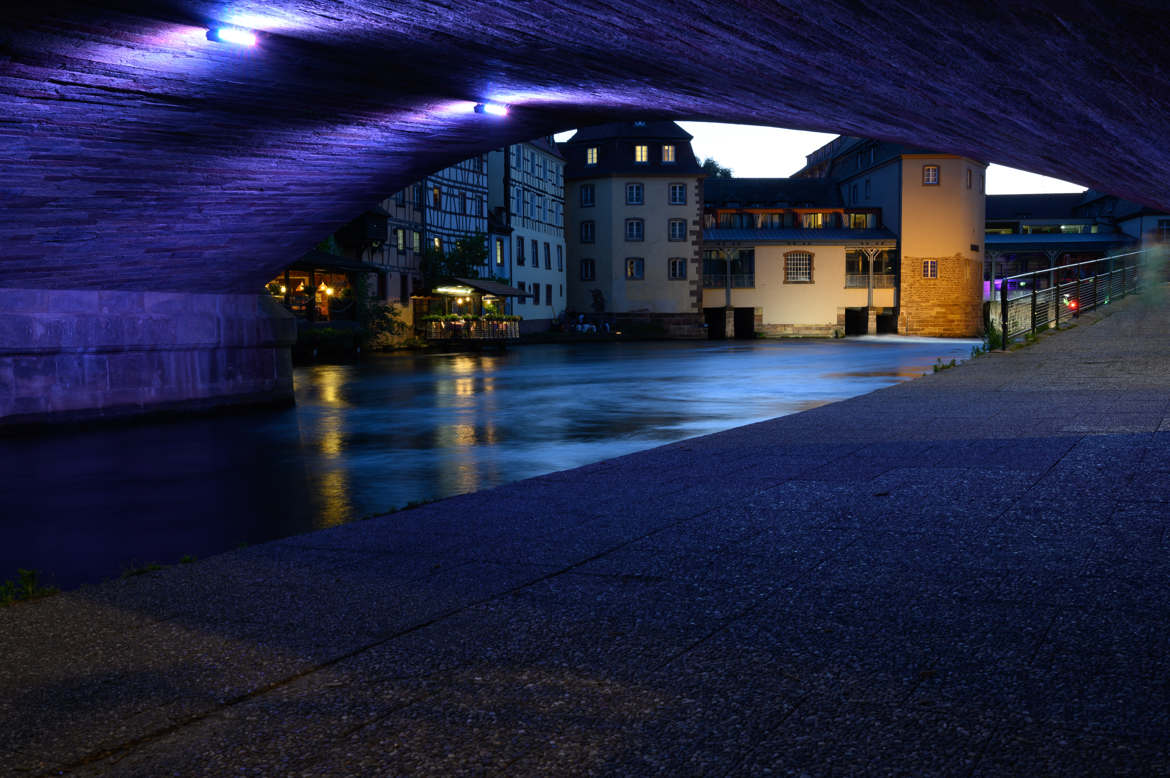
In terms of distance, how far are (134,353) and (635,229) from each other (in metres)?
51.6

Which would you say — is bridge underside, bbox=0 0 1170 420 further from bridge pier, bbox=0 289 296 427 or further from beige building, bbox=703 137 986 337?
beige building, bbox=703 137 986 337

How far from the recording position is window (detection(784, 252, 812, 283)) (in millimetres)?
64875

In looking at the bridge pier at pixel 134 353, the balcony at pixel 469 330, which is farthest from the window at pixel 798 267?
the bridge pier at pixel 134 353

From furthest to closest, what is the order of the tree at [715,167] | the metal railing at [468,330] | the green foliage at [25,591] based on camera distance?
the tree at [715,167]
the metal railing at [468,330]
the green foliage at [25,591]

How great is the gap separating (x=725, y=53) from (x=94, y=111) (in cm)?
621

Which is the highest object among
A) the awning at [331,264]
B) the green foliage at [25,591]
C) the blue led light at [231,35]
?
the blue led light at [231,35]

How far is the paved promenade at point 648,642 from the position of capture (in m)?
3.23

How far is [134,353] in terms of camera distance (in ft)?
55.4

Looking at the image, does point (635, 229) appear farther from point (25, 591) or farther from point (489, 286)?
point (25, 591)

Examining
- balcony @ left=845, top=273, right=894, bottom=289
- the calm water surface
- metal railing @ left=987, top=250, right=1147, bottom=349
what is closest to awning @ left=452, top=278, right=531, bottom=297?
the calm water surface

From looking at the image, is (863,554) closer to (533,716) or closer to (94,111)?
(533,716)

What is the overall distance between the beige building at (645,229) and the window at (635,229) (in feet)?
0.21

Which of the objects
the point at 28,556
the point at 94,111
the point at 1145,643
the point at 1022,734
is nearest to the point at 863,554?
the point at 1145,643

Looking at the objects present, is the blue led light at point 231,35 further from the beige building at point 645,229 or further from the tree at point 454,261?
the beige building at point 645,229
